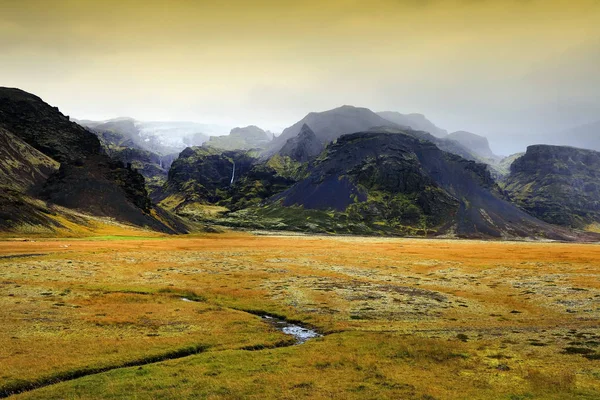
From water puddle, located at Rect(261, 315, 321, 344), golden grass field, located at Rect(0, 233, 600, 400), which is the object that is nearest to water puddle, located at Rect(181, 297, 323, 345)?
water puddle, located at Rect(261, 315, 321, 344)

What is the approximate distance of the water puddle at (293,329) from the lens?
35.1m

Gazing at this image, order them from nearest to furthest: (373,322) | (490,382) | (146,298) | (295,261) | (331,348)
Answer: (490,382) → (331,348) → (373,322) → (146,298) → (295,261)

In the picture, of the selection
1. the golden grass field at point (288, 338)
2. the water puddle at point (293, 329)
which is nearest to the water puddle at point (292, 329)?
the water puddle at point (293, 329)

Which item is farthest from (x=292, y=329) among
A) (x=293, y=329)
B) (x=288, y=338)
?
(x=288, y=338)

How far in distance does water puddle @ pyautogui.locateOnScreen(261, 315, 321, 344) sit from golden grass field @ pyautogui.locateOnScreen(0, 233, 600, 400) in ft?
4.55

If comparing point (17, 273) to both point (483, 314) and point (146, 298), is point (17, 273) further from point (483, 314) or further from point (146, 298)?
point (483, 314)

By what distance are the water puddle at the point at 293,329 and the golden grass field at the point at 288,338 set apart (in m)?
1.39

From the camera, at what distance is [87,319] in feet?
120

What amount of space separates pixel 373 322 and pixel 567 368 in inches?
692

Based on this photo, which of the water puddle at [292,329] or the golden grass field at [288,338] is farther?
the water puddle at [292,329]

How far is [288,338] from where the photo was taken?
3388 centimetres

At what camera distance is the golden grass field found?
22672 mm

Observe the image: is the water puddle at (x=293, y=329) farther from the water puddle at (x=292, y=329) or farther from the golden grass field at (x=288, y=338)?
the golden grass field at (x=288, y=338)

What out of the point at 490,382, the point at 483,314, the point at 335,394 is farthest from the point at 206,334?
the point at 483,314
